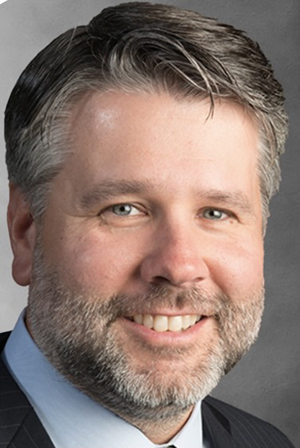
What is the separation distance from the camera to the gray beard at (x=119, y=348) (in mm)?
2225

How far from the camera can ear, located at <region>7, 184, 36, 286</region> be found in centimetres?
243

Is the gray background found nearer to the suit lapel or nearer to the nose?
the suit lapel

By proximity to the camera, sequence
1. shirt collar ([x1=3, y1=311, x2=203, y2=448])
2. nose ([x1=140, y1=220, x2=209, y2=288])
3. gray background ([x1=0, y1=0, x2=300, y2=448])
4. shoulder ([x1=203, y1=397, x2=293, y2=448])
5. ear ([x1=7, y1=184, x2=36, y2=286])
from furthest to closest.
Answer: gray background ([x1=0, y1=0, x2=300, y2=448]) < shoulder ([x1=203, y1=397, x2=293, y2=448]) < ear ([x1=7, y1=184, x2=36, y2=286]) < shirt collar ([x1=3, y1=311, x2=203, y2=448]) < nose ([x1=140, y1=220, x2=209, y2=288])

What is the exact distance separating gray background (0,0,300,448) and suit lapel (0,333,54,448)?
1.69 metres

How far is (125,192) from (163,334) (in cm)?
32

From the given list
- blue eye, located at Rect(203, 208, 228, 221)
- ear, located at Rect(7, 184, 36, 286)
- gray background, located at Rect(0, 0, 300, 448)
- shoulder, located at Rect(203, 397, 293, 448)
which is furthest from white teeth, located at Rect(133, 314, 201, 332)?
gray background, located at Rect(0, 0, 300, 448)

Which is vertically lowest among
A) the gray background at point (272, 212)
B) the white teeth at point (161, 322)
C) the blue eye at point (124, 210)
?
the gray background at point (272, 212)

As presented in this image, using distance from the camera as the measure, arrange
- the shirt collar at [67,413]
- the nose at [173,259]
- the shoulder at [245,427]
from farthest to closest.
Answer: the shoulder at [245,427]
the shirt collar at [67,413]
the nose at [173,259]

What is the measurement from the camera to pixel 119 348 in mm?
2240

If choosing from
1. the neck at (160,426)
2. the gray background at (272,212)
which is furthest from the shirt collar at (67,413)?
the gray background at (272,212)

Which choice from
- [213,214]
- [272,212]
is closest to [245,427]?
[213,214]

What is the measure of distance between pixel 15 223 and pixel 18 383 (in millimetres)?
377

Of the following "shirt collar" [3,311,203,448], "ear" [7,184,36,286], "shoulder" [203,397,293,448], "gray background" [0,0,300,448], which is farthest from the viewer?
A: "gray background" [0,0,300,448]

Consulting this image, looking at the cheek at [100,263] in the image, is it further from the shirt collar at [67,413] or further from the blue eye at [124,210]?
the shirt collar at [67,413]
